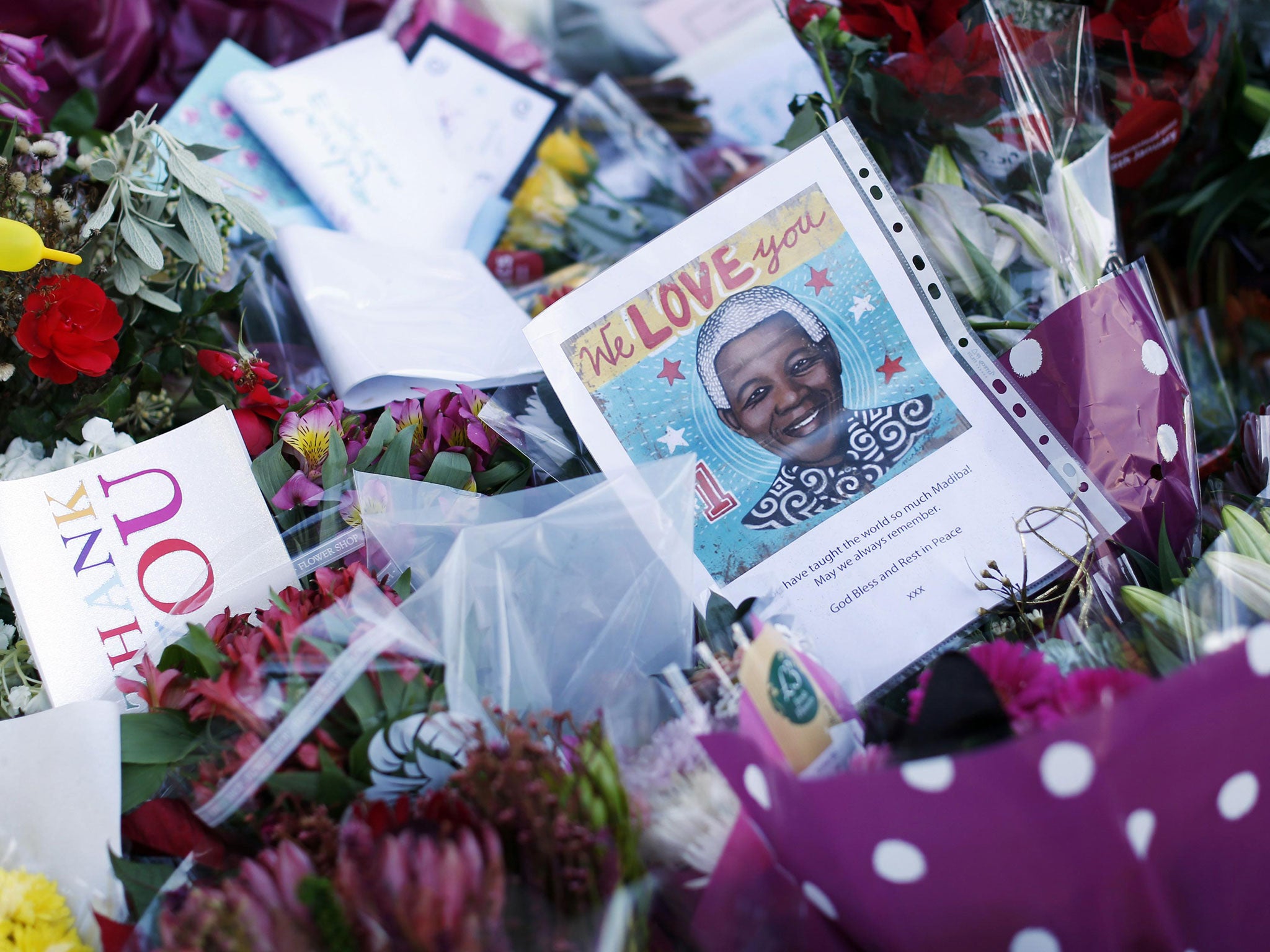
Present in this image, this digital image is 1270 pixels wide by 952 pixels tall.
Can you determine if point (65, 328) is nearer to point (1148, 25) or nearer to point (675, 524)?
point (675, 524)

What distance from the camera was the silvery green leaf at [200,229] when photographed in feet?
2.64

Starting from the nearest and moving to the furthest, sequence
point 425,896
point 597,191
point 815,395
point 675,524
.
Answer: point 425,896 → point 675,524 → point 815,395 → point 597,191

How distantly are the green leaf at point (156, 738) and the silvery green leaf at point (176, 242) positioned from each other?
0.46 metres

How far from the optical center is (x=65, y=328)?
28.9 inches

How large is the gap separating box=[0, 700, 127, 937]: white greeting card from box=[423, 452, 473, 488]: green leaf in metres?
0.27

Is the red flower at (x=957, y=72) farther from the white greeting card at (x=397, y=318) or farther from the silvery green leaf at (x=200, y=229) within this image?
the silvery green leaf at (x=200, y=229)

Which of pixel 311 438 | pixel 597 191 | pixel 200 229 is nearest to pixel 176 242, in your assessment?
pixel 200 229

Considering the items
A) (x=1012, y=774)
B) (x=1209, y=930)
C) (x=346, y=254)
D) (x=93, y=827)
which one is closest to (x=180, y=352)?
(x=346, y=254)

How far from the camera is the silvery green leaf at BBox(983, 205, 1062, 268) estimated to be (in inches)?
31.4

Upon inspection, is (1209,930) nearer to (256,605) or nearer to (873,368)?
(873,368)

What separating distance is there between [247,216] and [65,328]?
19 centimetres

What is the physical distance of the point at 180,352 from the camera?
2.89ft

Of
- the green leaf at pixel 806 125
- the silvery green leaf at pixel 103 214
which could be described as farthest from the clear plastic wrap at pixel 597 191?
the silvery green leaf at pixel 103 214

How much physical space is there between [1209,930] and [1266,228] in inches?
37.4
